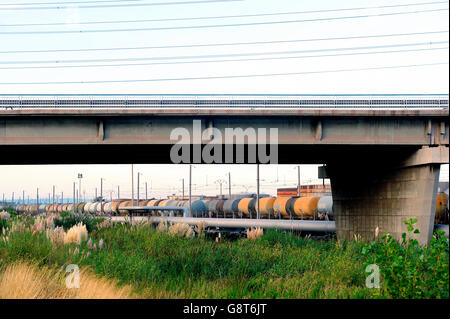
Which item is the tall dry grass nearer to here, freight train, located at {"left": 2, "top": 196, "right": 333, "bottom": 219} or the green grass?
the green grass

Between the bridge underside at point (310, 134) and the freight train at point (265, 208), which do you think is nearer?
the bridge underside at point (310, 134)

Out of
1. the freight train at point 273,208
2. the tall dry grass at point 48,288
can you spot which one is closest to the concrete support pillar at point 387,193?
the freight train at point 273,208

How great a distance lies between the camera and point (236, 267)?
12727 mm

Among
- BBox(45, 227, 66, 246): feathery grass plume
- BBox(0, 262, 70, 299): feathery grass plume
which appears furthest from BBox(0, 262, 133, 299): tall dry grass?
BBox(45, 227, 66, 246): feathery grass plume

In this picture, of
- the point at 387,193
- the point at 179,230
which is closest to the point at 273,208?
the point at 387,193

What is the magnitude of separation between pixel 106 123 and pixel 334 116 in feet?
43.5

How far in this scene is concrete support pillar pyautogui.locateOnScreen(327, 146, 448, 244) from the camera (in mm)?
28672

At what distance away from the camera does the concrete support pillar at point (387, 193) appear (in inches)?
1129

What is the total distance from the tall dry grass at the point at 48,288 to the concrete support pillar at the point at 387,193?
23.2 m

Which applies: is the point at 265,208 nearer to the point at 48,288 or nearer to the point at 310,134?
the point at 310,134

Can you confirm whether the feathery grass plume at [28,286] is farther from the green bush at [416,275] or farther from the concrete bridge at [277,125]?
the concrete bridge at [277,125]

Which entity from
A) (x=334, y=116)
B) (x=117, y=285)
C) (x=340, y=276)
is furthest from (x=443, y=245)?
(x=334, y=116)

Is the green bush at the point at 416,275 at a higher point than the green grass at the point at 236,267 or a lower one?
higher
